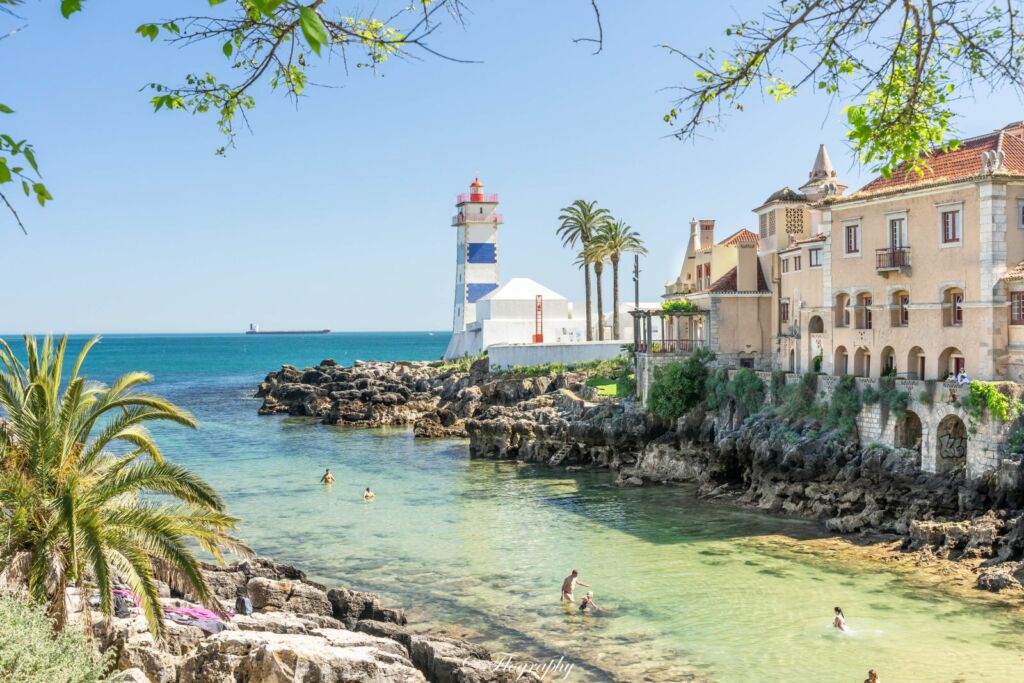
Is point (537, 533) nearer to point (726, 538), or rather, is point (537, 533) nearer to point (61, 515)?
point (726, 538)

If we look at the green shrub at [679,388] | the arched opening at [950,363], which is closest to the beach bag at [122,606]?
the arched opening at [950,363]

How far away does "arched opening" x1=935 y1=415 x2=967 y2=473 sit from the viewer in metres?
28.4

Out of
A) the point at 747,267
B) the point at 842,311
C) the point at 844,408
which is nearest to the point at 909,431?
the point at 844,408

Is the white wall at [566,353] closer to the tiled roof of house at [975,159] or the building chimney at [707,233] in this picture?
the building chimney at [707,233]

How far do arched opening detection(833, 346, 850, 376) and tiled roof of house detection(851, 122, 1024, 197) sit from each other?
6.02m

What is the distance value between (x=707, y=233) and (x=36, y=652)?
4231cm

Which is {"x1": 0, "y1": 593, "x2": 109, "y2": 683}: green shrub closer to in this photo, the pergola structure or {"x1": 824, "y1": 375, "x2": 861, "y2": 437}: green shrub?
{"x1": 824, "y1": 375, "x2": 861, "y2": 437}: green shrub

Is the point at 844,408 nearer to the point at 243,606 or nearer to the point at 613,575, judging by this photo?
the point at 613,575

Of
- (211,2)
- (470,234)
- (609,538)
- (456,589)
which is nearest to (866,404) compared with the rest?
(609,538)

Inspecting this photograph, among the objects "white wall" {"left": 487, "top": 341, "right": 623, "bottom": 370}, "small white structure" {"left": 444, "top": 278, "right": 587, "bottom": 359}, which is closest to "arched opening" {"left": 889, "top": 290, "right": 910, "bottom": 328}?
"white wall" {"left": 487, "top": 341, "right": 623, "bottom": 370}

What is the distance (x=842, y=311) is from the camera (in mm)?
35062

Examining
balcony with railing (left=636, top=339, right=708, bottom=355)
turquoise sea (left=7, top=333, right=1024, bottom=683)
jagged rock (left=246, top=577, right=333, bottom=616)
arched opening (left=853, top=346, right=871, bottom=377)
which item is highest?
balcony with railing (left=636, top=339, right=708, bottom=355)

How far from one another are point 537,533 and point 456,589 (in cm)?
631

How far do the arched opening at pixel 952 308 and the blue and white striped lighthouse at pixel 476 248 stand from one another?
2061 inches
